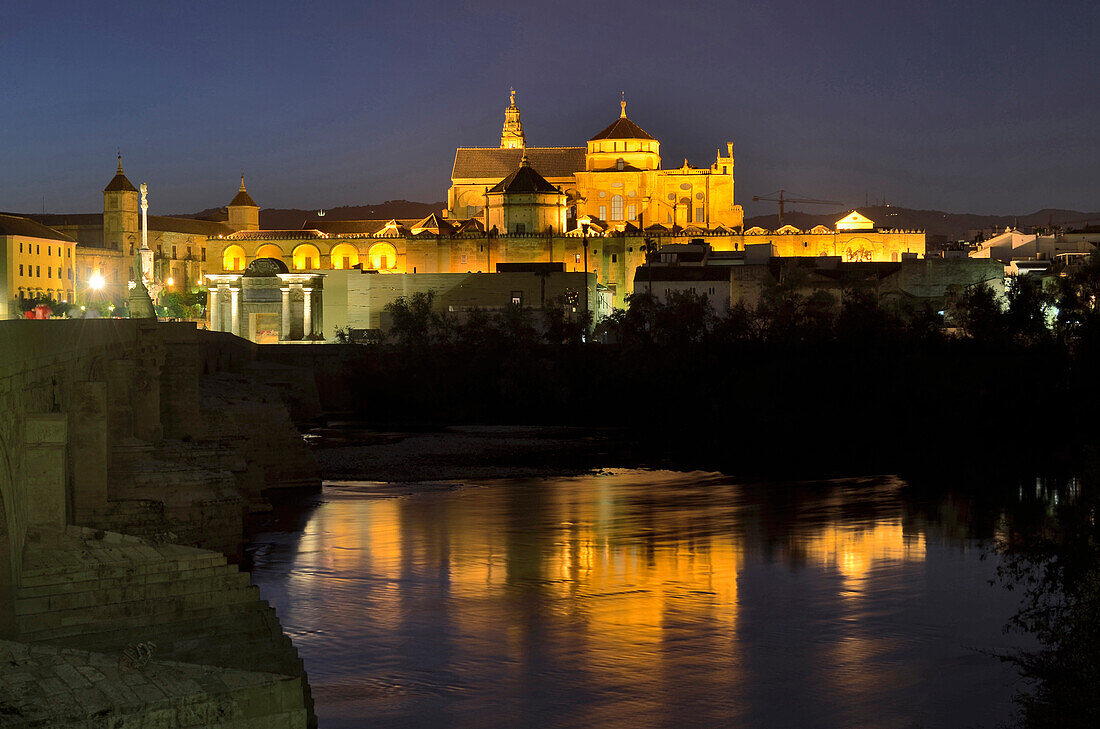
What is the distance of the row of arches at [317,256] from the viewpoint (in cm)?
6694

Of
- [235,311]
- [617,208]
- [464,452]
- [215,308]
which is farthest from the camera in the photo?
[617,208]

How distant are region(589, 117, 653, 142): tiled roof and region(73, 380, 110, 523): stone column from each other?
5942 cm

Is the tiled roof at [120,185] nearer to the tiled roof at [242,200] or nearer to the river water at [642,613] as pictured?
the tiled roof at [242,200]

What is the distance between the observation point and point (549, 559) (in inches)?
697

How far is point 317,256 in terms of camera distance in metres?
67.4

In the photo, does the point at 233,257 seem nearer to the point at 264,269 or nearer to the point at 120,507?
the point at 264,269

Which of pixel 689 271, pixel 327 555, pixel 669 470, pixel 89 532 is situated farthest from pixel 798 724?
pixel 689 271

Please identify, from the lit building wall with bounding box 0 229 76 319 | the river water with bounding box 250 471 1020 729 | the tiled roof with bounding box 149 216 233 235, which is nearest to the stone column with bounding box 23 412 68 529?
the river water with bounding box 250 471 1020 729

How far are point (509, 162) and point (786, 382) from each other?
38701 millimetres

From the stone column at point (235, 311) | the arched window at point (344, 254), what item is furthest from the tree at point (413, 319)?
the arched window at point (344, 254)

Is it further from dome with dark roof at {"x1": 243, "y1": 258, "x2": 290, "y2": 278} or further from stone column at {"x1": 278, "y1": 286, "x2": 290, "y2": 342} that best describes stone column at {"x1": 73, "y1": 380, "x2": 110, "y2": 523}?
dome with dark roof at {"x1": 243, "y1": 258, "x2": 290, "y2": 278}

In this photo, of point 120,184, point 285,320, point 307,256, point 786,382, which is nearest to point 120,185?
point 120,184

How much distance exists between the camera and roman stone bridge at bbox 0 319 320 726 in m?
9.02

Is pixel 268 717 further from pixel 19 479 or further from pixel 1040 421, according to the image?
pixel 1040 421
